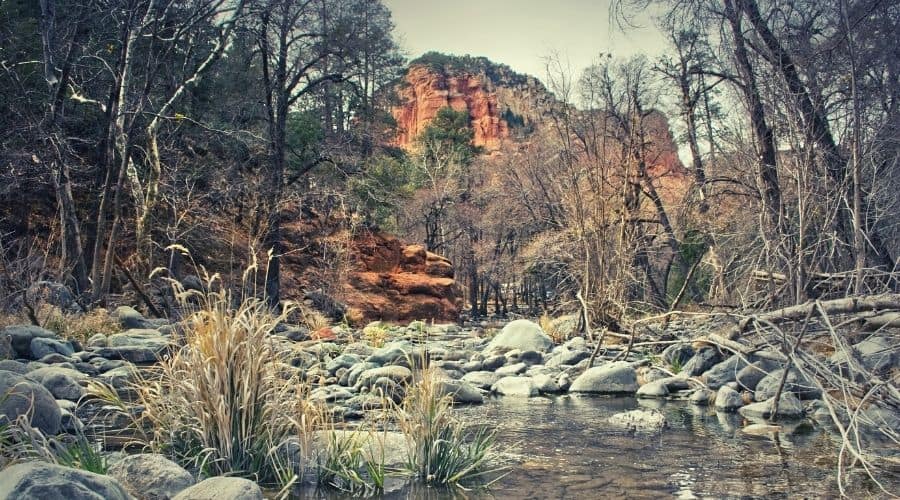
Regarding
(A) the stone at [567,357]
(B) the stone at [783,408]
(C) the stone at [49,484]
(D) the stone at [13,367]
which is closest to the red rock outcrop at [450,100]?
(A) the stone at [567,357]

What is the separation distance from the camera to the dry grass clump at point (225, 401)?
426 cm

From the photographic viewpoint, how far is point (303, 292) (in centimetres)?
2122

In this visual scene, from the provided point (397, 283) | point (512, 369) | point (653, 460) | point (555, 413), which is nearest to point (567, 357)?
point (512, 369)

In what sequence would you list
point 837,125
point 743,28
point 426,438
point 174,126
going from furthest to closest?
1. point 174,126
2. point 743,28
3. point 837,125
4. point 426,438

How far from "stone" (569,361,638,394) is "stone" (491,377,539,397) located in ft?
1.68

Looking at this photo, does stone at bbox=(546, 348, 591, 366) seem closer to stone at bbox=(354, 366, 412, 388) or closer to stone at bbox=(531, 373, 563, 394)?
stone at bbox=(531, 373, 563, 394)

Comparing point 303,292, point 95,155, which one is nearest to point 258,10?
point 95,155

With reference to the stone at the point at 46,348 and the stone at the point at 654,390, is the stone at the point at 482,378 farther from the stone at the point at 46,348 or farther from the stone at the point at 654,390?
the stone at the point at 46,348

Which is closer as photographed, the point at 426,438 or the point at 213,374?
the point at 213,374

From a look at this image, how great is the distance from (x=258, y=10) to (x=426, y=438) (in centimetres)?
1614

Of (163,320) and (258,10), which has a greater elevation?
(258,10)

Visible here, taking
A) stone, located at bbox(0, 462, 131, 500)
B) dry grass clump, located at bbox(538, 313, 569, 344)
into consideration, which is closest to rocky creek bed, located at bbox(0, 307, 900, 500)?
stone, located at bbox(0, 462, 131, 500)

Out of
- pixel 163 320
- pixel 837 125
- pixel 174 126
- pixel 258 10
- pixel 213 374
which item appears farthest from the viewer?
pixel 174 126

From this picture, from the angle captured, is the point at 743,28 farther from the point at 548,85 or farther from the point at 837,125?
the point at 548,85
